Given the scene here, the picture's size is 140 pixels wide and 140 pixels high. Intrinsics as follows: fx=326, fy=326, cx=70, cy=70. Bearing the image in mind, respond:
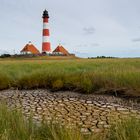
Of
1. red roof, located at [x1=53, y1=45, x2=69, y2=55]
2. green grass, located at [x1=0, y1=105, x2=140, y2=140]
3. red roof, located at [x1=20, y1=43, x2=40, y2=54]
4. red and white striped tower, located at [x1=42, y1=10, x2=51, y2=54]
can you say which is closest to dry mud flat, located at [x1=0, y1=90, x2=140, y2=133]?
green grass, located at [x1=0, y1=105, x2=140, y2=140]

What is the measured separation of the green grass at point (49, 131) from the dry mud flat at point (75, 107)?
1775 millimetres

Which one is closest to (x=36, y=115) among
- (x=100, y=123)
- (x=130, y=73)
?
(x=100, y=123)

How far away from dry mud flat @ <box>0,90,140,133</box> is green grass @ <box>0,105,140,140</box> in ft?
5.82

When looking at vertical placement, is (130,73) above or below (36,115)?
above

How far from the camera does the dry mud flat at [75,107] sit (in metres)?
7.60

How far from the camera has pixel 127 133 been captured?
4645 mm

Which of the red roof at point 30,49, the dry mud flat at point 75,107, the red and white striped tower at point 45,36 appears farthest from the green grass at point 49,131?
the red roof at point 30,49

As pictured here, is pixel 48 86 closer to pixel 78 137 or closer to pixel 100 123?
pixel 100 123

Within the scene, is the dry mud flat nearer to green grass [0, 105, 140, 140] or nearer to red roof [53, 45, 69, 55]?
green grass [0, 105, 140, 140]

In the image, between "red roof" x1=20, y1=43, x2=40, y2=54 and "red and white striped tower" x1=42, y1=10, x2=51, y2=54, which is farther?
"red roof" x1=20, y1=43, x2=40, y2=54

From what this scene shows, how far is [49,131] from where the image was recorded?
476cm

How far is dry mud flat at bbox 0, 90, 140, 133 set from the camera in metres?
7.60

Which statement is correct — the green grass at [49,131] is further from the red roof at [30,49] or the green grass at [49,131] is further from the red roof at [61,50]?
the red roof at [61,50]

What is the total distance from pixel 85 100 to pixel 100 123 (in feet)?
8.46
